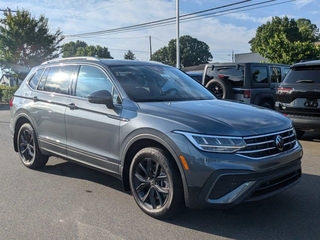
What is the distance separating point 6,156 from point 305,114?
612cm

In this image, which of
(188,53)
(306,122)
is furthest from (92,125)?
(188,53)

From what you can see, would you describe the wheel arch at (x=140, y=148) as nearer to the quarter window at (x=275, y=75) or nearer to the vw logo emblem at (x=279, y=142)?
the vw logo emblem at (x=279, y=142)

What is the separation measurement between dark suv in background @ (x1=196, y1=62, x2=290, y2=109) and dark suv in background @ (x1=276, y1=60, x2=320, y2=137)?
2.11 m

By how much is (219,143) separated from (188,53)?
78715 mm

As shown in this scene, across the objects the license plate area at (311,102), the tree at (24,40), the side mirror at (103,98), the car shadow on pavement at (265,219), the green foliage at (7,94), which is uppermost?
the tree at (24,40)

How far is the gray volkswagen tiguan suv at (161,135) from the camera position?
337cm

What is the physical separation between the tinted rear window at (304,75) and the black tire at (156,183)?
190 inches

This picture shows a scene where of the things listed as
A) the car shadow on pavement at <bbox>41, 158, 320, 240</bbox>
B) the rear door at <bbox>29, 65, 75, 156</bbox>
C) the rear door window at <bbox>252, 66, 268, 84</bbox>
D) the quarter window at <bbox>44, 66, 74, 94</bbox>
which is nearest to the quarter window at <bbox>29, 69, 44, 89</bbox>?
the rear door at <bbox>29, 65, 75, 156</bbox>

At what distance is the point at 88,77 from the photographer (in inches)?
191

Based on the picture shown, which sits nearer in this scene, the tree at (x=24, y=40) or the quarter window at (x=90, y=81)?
the quarter window at (x=90, y=81)

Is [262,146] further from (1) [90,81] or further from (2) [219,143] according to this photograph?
(1) [90,81]

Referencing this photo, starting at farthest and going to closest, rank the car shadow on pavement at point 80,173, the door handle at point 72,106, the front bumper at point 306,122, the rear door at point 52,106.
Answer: the front bumper at point 306,122, the car shadow on pavement at point 80,173, the rear door at point 52,106, the door handle at point 72,106

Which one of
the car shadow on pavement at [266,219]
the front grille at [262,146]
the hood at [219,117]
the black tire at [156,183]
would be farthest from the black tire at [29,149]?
the front grille at [262,146]

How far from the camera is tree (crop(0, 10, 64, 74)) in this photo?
86.0 ft
